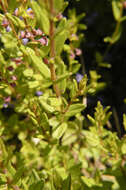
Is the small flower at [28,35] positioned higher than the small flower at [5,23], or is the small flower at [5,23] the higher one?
the small flower at [5,23]

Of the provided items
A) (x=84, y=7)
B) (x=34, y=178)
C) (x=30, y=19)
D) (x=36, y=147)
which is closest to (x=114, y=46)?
(x=84, y=7)

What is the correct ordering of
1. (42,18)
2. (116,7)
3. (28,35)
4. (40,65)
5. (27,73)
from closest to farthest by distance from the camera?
(42,18), (40,65), (28,35), (27,73), (116,7)

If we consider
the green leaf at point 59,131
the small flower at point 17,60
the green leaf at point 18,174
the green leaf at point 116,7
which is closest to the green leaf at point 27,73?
the small flower at point 17,60

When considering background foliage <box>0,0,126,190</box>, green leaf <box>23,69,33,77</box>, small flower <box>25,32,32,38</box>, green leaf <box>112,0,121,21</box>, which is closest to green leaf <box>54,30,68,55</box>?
background foliage <box>0,0,126,190</box>

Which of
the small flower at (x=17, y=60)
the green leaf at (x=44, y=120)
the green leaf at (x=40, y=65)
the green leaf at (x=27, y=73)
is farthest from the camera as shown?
the small flower at (x=17, y=60)

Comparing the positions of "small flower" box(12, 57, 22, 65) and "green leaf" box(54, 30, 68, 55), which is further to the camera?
"small flower" box(12, 57, 22, 65)

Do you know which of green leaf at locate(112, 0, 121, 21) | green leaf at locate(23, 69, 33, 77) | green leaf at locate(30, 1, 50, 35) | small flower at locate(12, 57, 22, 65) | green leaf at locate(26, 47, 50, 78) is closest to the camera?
green leaf at locate(30, 1, 50, 35)

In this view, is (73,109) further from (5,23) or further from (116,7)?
(116,7)

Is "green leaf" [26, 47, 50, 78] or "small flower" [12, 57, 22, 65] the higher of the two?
"small flower" [12, 57, 22, 65]

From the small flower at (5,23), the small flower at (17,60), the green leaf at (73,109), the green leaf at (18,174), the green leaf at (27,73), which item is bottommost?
the green leaf at (18,174)

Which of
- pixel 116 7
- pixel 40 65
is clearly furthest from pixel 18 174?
pixel 116 7

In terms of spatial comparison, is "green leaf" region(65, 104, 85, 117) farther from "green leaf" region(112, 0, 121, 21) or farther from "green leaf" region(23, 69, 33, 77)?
"green leaf" region(112, 0, 121, 21)

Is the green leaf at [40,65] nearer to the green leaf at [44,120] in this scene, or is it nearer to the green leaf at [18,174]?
the green leaf at [44,120]
